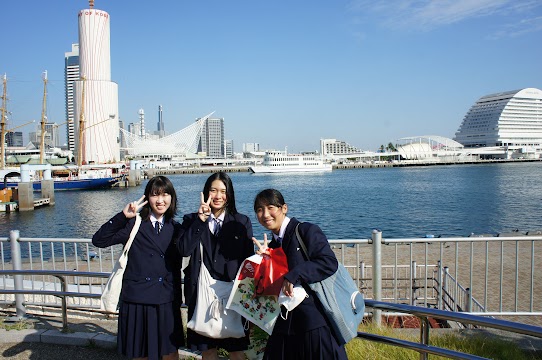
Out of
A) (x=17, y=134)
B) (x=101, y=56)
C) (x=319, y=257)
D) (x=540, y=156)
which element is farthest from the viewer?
(x=17, y=134)

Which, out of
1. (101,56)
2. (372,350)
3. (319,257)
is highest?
(101,56)

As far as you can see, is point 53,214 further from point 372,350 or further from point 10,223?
point 372,350

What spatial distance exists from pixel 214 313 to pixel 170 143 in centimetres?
12207

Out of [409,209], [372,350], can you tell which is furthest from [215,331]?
[409,209]

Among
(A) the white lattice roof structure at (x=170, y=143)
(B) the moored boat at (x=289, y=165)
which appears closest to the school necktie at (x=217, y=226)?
(B) the moored boat at (x=289, y=165)

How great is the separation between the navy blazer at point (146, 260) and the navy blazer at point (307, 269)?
0.79m

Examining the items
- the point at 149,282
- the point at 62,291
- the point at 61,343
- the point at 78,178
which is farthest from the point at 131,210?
the point at 78,178

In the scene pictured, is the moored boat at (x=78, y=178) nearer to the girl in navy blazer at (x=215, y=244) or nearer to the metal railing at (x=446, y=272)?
the metal railing at (x=446, y=272)

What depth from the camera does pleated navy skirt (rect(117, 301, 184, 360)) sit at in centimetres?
268

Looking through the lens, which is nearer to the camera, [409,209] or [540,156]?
[409,209]

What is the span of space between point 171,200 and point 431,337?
224 cm

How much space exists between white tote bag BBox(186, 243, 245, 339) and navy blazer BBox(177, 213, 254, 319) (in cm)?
5

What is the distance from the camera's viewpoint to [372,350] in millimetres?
3098

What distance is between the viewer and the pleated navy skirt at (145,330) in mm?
2684
